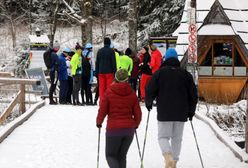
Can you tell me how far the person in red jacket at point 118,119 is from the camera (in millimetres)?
7301

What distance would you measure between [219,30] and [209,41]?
0.62 m

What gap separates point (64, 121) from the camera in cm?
1319

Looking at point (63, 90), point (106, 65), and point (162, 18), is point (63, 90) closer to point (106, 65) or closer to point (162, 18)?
point (106, 65)

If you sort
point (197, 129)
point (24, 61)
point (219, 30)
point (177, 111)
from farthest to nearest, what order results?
point (24, 61) → point (219, 30) → point (197, 129) → point (177, 111)

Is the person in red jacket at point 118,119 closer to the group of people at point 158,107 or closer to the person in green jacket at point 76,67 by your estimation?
the group of people at point 158,107

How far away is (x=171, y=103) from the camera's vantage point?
8.15 metres

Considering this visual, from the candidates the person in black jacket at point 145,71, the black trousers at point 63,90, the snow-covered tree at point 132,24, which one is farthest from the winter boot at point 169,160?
the snow-covered tree at point 132,24

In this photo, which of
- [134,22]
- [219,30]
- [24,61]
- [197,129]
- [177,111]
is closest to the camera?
[177,111]

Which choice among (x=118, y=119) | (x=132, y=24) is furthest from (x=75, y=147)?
(x=132, y=24)

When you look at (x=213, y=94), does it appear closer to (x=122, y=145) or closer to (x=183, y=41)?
(x=183, y=41)

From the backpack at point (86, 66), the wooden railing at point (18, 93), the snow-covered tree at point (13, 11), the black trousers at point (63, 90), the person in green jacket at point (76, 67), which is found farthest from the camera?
the snow-covered tree at point (13, 11)

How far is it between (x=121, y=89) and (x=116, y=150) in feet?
2.76

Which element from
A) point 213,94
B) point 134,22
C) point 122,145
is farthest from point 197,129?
point 134,22

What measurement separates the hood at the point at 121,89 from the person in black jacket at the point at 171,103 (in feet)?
2.76
